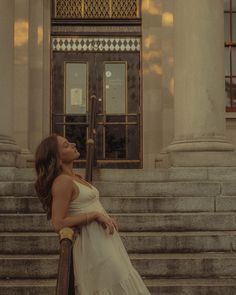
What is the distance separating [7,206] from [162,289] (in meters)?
2.83

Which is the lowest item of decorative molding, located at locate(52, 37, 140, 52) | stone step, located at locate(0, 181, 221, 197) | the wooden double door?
stone step, located at locate(0, 181, 221, 197)

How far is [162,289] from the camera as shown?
257 inches

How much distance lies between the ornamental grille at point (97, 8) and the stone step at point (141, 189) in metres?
6.52

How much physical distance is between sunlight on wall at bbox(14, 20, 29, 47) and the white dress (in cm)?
1020

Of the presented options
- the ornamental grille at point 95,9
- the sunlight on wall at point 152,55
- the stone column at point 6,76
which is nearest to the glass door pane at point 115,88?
the sunlight on wall at point 152,55

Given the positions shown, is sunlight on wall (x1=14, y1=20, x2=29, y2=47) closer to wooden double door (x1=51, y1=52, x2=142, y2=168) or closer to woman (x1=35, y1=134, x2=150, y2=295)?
wooden double door (x1=51, y1=52, x2=142, y2=168)

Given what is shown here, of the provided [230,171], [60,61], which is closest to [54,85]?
[60,61]

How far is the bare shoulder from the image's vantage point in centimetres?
416

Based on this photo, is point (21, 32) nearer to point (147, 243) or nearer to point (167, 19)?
point (167, 19)

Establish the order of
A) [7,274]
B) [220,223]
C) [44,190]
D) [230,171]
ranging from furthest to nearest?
[230,171] → [220,223] → [7,274] → [44,190]

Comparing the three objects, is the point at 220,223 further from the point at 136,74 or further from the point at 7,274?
the point at 136,74

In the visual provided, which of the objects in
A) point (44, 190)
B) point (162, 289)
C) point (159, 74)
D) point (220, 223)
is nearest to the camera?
point (44, 190)

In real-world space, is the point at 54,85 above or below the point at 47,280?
above

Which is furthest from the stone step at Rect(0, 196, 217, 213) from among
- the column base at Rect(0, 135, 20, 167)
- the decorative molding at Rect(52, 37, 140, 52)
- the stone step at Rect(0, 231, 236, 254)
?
the decorative molding at Rect(52, 37, 140, 52)
